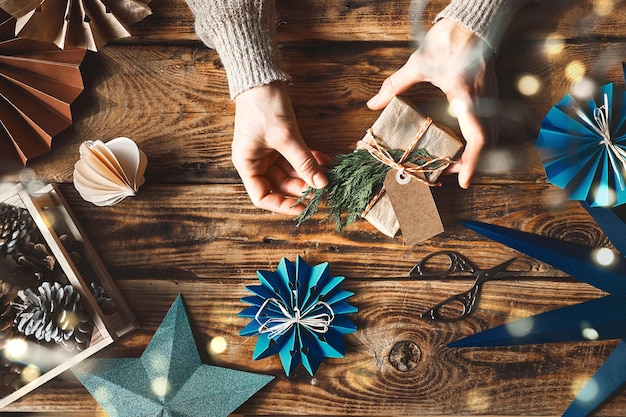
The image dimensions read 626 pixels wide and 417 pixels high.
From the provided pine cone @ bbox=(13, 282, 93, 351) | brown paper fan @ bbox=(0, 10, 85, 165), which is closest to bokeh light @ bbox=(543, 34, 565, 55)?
brown paper fan @ bbox=(0, 10, 85, 165)

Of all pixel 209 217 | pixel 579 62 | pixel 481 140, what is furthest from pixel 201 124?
pixel 579 62

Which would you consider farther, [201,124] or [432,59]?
[201,124]

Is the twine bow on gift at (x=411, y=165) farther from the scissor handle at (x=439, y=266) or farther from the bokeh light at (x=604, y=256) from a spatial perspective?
the bokeh light at (x=604, y=256)

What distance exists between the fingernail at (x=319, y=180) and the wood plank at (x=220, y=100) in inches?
4.7

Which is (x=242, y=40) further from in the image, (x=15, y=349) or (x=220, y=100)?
(x=15, y=349)

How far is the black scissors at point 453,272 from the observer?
121 centimetres

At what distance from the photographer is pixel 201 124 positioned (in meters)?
1.25

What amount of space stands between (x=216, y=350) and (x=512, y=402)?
0.69 metres

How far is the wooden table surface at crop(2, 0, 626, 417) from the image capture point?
121cm

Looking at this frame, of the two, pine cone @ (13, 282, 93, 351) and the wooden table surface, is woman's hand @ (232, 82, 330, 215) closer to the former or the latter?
the wooden table surface

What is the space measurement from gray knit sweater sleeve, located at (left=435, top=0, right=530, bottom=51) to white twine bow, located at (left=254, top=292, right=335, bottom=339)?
660 mm

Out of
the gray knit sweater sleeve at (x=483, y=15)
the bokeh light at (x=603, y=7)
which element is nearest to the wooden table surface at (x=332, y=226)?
the bokeh light at (x=603, y=7)

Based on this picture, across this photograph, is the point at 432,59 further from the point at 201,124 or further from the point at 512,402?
the point at 512,402

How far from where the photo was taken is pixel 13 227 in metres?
1.14
